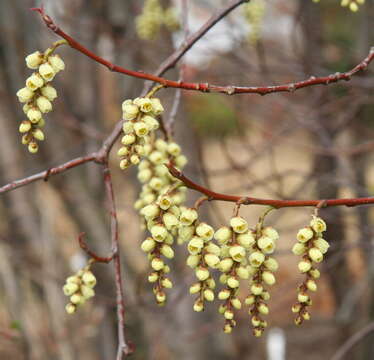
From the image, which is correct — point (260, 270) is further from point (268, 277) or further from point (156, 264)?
point (156, 264)

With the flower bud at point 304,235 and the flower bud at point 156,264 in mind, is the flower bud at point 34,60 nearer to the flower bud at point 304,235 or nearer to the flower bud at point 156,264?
the flower bud at point 156,264

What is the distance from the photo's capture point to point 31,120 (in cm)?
128

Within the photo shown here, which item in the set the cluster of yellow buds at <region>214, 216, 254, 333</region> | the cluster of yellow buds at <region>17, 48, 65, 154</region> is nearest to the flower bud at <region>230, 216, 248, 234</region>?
the cluster of yellow buds at <region>214, 216, 254, 333</region>

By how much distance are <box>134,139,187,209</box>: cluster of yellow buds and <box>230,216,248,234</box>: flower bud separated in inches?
14.8

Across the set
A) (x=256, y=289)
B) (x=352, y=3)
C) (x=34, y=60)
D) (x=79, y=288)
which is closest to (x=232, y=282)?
(x=256, y=289)

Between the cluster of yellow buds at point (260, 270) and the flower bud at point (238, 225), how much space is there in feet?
0.13

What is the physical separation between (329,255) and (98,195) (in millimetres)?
1905

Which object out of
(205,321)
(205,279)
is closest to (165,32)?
(205,321)

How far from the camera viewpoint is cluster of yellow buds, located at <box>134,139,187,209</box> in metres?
1.59

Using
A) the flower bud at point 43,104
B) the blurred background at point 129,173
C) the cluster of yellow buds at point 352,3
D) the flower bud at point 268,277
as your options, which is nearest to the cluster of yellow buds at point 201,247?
the flower bud at point 268,277

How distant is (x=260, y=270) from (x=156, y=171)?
0.51 meters

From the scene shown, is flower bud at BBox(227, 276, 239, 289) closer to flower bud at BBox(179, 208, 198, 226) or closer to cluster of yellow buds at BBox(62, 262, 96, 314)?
flower bud at BBox(179, 208, 198, 226)

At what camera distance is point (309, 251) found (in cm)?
120

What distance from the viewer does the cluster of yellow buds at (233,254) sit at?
1.17 meters
